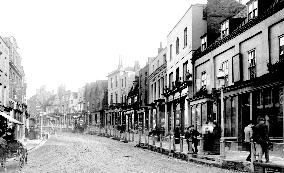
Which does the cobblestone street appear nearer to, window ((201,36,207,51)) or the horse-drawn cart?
the horse-drawn cart

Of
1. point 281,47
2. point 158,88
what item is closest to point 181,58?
point 158,88

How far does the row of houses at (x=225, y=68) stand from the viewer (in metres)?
20.6

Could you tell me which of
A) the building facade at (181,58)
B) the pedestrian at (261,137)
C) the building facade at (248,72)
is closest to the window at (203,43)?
the building facade at (248,72)

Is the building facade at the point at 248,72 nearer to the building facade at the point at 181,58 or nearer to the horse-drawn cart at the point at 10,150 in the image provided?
the building facade at the point at 181,58

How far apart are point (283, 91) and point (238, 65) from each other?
5838 mm

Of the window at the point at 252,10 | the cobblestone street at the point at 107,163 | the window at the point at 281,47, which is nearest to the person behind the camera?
the cobblestone street at the point at 107,163

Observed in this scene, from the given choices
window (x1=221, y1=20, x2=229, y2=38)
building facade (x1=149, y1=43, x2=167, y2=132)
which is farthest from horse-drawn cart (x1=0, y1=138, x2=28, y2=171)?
building facade (x1=149, y1=43, x2=167, y2=132)

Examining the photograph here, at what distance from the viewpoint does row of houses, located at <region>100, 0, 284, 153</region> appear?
20.6 metres

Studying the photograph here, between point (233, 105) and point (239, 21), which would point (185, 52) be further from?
point (233, 105)

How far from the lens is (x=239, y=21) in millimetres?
27188

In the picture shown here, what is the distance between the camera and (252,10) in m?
24.3

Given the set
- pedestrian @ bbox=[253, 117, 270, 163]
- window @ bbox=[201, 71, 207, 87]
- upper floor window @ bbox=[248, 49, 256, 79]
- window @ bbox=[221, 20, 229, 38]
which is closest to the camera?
pedestrian @ bbox=[253, 117, 270, 163]

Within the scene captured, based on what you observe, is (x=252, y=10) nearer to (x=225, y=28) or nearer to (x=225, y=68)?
(x=225, y=28)

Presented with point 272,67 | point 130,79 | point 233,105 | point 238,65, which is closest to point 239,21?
point 238,65
